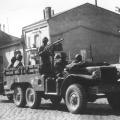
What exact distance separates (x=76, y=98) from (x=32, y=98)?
2.98m

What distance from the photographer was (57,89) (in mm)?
11617

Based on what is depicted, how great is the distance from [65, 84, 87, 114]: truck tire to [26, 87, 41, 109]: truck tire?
2.17 meters

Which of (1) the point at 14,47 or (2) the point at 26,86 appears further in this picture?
(1) the point at 14,47

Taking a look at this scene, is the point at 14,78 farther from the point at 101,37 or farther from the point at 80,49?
the point at 101,37

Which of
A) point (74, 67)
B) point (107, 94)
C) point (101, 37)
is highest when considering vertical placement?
point (101, 37)

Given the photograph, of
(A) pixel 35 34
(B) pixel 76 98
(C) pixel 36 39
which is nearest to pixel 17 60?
(B) pixel 76 98

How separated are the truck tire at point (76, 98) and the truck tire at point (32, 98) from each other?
2170 mm

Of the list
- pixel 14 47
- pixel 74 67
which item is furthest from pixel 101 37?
pixel 74 67

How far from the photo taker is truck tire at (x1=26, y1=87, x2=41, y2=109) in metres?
13.0

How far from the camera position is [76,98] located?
10.8m

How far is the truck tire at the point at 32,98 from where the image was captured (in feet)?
42.7

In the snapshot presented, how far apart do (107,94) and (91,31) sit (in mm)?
32901

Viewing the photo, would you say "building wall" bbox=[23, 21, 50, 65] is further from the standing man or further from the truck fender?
the truck fender

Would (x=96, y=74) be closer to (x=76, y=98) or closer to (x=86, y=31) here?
(x=76, y=98)
